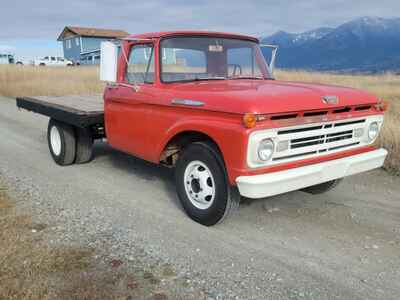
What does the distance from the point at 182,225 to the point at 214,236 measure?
41 cm

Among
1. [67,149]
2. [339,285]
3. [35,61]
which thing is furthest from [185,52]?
[35,61]

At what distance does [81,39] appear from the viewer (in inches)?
2015

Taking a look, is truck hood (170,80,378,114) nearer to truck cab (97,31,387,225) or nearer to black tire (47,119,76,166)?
truck cab (97,31,387,225)

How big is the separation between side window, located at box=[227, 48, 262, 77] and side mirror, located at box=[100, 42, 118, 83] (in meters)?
1.41

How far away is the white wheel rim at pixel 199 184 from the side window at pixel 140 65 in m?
1.24

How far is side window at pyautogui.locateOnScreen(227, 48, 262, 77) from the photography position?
4.93 meters

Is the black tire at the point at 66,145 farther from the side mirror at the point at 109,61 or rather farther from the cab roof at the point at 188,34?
the cab roof at the point at 188,34

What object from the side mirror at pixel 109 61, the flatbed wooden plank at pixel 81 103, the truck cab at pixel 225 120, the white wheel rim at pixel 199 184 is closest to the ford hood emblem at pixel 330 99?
the truck cab at pixel 225 120

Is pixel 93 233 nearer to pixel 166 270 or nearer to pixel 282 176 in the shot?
pixel 166 270

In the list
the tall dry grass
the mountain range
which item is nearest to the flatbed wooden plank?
the tall dry grass

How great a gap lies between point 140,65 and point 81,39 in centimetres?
5055

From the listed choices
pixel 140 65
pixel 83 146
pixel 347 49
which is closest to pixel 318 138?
pixel 140 65

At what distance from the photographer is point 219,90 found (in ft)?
12.6


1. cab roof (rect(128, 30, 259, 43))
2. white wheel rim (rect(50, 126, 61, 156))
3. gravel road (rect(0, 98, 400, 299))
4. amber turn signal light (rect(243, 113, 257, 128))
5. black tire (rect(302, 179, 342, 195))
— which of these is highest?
cab roof (rect(128, 30, 259, 43))
